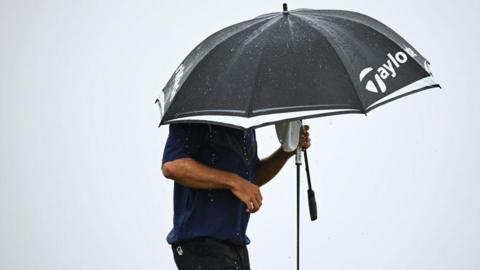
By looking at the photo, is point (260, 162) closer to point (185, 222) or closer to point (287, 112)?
point (185, 222)

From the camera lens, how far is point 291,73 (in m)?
4.85

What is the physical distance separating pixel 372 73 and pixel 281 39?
40 centimetres

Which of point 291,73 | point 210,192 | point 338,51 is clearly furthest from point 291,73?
point 210,192

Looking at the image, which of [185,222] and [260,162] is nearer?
[185,222]

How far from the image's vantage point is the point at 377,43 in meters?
5.19

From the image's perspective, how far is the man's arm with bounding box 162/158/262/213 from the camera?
508 centimetres

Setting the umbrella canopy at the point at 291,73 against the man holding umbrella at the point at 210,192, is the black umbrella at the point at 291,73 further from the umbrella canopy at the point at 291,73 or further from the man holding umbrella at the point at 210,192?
the man holding umbrella at the point at 210,192

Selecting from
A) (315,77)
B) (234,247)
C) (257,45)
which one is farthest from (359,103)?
(234,247)

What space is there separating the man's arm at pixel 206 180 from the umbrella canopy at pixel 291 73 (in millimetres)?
237

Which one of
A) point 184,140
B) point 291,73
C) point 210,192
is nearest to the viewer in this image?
point 291,73

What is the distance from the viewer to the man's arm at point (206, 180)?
16.7 feet

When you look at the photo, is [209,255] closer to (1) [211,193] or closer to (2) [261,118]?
(1) [211,193]

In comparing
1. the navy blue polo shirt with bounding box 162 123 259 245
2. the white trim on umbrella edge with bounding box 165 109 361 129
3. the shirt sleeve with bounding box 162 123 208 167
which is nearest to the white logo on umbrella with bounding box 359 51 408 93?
the white trim on umbrella edge with bounding box 165 109 361 129

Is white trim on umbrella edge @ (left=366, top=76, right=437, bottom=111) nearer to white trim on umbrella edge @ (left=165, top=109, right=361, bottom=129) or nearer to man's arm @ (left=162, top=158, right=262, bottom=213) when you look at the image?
white trim on umbrella edge @ (left=165, top=109, right=361, bottom=129)
